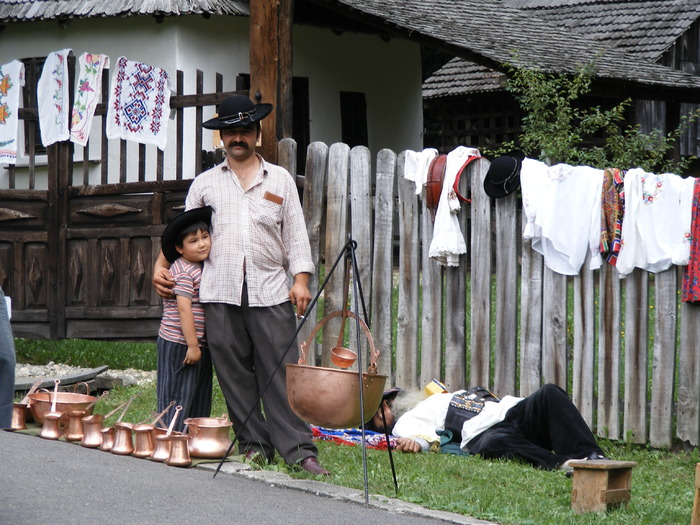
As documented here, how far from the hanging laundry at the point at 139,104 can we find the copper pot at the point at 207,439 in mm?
4331

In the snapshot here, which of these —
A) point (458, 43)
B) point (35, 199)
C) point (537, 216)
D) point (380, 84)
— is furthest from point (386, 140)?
point (537, 216)

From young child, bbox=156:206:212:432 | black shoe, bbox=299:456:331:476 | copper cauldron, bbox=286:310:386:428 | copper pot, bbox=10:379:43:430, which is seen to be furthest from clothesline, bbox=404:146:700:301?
copper pot, bbox=10:379:43:430

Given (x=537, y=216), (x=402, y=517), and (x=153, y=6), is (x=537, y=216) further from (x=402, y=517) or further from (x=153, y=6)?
(x=153, y=6)

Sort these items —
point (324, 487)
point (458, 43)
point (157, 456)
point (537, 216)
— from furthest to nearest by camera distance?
1. point (458, 43)
2. point (537, 216)
3. point (157, 456)
4. point (324, 487)

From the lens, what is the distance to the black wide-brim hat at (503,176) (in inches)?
294

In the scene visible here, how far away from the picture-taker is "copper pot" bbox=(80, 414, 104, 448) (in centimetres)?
661

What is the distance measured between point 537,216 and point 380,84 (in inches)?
422

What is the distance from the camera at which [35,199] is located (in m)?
10.6

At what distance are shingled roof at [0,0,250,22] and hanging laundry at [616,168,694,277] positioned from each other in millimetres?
8031

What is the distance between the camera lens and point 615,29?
2167 centimetres

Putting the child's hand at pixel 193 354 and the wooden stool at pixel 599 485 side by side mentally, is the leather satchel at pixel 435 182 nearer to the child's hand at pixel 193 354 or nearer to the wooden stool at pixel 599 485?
the child's hand at pixel 193 354

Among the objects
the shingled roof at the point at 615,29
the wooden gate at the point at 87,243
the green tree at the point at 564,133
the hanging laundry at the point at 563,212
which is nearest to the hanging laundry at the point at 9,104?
the wooden gate at the point at 87,243

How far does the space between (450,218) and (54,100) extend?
4657 millimetres

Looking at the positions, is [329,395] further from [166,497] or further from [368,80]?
[368,80]
